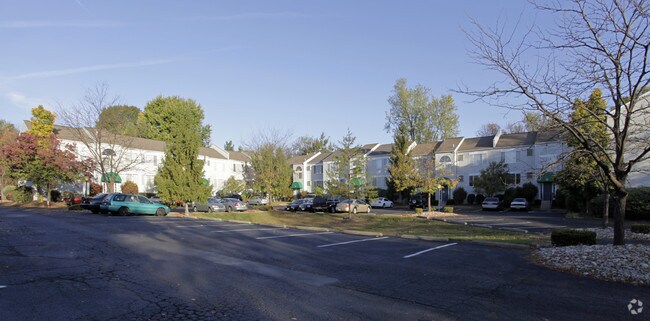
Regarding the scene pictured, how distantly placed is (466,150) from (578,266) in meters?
44.6

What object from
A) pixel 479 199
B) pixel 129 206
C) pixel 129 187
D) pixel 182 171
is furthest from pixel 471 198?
pixel 129 187

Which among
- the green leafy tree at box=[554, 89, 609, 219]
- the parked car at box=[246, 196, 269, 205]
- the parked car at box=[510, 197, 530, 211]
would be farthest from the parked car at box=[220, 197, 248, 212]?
the green leafy tree at box=[554, 89, 609, 219]

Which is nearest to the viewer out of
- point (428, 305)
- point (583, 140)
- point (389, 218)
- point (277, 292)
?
point (428, 305)

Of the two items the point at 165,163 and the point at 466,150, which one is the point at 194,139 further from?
the point at 466,150

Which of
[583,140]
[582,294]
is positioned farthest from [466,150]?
[582,294]

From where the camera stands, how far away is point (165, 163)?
97.5 feet

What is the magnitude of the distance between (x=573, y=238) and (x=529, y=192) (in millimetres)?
35575

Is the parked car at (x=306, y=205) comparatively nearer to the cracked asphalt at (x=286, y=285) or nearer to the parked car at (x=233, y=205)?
the parked car at (x=233, y=205)

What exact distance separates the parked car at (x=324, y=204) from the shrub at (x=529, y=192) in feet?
69.1

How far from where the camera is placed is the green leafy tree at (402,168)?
35188 millimetres

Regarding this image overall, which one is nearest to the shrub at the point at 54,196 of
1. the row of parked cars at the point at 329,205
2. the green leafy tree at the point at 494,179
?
the row of parked cars at the point at 329,205

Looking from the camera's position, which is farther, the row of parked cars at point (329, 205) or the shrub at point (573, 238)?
Answer: the row of parked cars at point (329, 205)

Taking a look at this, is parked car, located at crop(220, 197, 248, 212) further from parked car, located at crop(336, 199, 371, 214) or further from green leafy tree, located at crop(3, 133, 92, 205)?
green leafy tree, located at crop(3, 133, 92, 205)

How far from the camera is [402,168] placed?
38.5 meters
